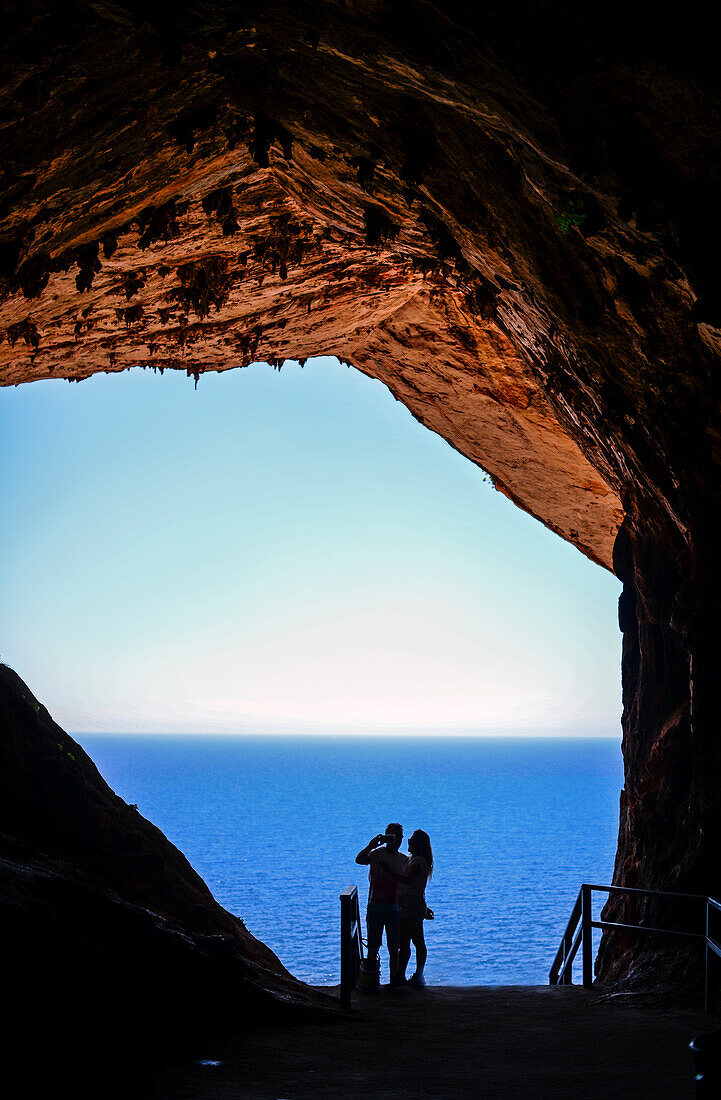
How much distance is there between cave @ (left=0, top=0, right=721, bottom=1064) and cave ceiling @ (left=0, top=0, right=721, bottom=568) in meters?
0.03

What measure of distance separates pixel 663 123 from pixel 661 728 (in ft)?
25.5

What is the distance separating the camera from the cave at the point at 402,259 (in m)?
4.64

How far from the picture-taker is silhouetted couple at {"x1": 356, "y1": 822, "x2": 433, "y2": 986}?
8.71 m

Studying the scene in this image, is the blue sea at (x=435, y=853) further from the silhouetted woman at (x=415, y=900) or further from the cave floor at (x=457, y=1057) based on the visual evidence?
the cave floor at (x=457, y=1057)

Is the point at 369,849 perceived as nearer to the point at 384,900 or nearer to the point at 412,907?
the point at 384,900

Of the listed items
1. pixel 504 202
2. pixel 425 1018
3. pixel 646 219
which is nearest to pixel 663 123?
pixel 646 219

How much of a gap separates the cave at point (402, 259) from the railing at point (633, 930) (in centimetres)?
50

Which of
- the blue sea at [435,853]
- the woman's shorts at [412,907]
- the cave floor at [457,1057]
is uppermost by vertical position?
the woman's shorts at [412,907]

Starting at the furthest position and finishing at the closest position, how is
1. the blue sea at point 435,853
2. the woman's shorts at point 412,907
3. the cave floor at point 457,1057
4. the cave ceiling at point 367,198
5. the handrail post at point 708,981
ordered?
the blue sea at point 435,853 → the woman's shorts at point 412,907 → the handrail post at point 708,981 → the cave floor at point 457,1057 → the cave ceiling at point 367,198

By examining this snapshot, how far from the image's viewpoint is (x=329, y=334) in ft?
39.7

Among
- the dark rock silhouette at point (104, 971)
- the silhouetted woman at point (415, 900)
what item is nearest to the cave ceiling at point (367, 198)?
the silhouetted woman at point (415, 900)

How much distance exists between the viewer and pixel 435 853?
208 ft

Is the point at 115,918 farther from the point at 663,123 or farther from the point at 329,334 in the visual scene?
the point at 329,334

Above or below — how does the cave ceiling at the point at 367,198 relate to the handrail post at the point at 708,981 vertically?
above
